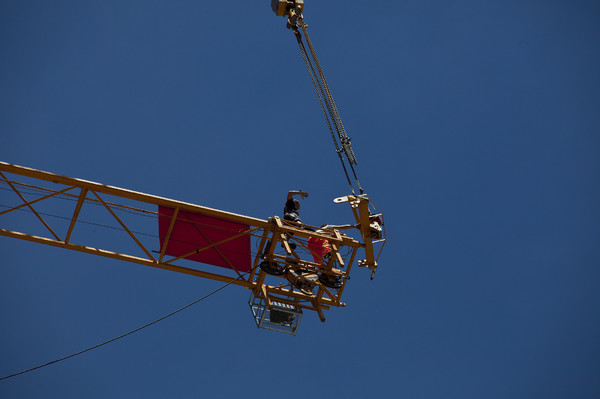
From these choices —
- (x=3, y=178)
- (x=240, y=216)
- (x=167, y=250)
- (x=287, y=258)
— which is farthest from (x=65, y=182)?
(x=287, y=258)

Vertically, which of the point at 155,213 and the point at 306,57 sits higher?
the point at 306,57

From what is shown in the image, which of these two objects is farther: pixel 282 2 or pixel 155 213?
pixel 282 2

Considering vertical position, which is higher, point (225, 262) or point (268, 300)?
point (225, 262)

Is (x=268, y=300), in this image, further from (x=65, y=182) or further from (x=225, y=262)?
(x=65, y=182)

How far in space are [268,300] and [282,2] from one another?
32.1ft

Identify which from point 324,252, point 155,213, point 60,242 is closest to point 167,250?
point 155,213

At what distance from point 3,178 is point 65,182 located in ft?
5.68

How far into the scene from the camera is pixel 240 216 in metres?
22.0

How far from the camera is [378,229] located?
22.8 metres

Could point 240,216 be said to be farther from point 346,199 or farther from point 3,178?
point 3,178

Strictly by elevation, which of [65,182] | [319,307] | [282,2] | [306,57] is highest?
[282,2]

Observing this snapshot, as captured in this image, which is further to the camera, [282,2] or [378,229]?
[282,2]

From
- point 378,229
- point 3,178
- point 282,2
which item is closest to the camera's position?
point 3,178

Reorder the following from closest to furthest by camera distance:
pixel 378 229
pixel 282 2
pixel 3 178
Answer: pixel 3 178 → pixel 378 229 → pixel 282 2
